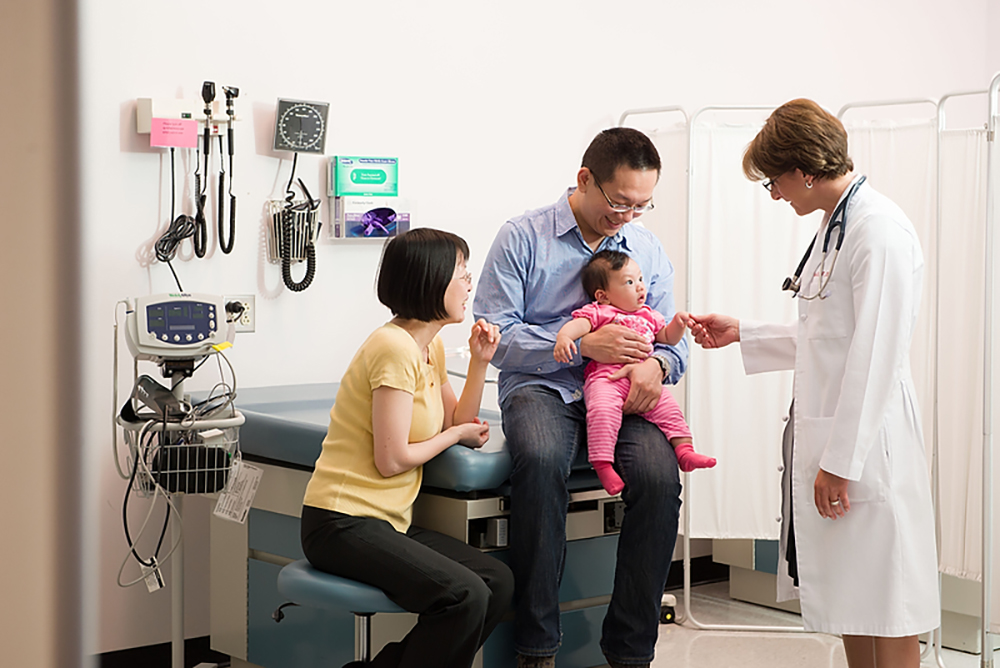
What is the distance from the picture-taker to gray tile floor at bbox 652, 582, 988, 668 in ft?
10.8

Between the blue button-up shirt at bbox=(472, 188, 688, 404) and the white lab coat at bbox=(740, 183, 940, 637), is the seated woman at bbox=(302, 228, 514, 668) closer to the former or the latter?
the blue button-up shirt at bbox=(472, 188, 688, 404)

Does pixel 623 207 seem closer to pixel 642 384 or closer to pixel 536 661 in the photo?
pixel 642 384

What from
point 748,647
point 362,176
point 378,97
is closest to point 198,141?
point 362,176

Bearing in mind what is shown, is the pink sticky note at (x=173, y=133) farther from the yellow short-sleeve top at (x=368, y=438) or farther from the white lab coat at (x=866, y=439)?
the white lab coat at (x=866, y=439)

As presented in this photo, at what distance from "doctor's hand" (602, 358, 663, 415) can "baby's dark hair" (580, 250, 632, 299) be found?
22 cm

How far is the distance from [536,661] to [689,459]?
22.7 inches

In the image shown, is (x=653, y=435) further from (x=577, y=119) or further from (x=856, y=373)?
(x=577, y=119)

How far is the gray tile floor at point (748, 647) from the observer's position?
3.30 metres

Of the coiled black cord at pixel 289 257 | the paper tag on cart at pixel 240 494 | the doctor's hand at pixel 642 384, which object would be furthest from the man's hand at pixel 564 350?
the coiled black cord at pixel 289 257

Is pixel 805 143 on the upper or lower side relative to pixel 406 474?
upper

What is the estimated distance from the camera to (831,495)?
204 centimetres

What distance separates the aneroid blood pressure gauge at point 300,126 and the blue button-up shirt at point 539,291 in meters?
1.02

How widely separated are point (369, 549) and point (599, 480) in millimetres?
660

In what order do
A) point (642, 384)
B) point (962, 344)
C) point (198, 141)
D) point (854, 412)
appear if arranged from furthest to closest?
point (962, 344)
point (198, 141)
point (642, 384)
point (854, 412)
